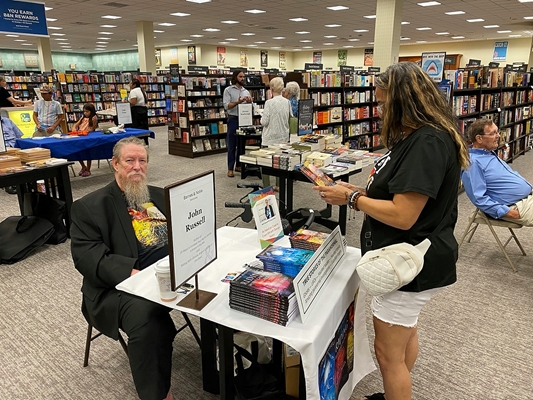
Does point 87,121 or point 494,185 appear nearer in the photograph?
point 494,185

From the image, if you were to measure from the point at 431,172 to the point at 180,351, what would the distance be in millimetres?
1877

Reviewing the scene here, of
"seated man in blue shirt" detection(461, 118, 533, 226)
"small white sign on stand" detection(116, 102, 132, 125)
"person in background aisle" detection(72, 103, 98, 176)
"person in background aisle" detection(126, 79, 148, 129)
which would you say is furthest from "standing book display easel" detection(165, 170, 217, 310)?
"person in background aisle" detection(126, 79, 148, 129)

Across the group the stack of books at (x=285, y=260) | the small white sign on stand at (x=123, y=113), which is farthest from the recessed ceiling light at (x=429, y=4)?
the stack of books at (x=285, y=260)

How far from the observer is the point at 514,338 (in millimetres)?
2619

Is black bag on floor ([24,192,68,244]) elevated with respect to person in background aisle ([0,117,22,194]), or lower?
lower

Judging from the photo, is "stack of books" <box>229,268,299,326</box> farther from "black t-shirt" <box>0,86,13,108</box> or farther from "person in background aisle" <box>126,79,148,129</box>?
"person in background aisle" <box>126,79,148,129</box>

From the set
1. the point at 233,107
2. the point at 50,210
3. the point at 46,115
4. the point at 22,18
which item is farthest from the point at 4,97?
the point at 50,210

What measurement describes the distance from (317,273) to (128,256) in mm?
1006

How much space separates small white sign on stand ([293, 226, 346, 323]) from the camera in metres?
1.40

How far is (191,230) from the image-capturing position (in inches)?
58.3

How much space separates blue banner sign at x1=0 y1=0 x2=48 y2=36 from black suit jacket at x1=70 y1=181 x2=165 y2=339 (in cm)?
770

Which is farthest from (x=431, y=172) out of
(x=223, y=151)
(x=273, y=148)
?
(x=223, y=151)

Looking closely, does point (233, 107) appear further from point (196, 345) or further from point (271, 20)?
point (271, 20)

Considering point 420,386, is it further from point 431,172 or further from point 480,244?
point 480,244
